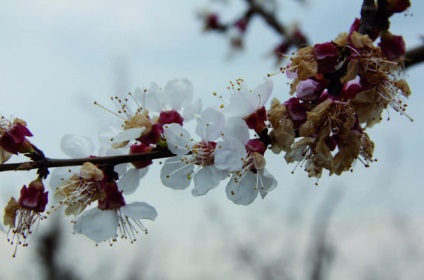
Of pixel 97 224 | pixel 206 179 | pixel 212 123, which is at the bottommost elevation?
pixel 97 224

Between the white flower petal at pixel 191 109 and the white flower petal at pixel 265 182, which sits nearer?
the white flower petal at pixel 265 182

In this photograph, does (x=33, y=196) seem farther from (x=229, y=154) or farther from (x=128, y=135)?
(x=229, y=154)

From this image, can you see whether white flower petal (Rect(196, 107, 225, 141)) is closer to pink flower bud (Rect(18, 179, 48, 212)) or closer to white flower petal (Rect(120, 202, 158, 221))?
white flower petal (Rect(120, 202, 158, 221))


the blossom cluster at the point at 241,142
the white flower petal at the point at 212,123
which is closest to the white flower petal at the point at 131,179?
the blossom cluster at the point at 241,142

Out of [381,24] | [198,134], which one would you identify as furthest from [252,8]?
[198,134]

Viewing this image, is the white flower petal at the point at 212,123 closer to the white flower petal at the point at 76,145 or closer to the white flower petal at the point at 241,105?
the white flower petal at the point at 241,105

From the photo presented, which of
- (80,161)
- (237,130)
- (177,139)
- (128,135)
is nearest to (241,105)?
(237,130)
